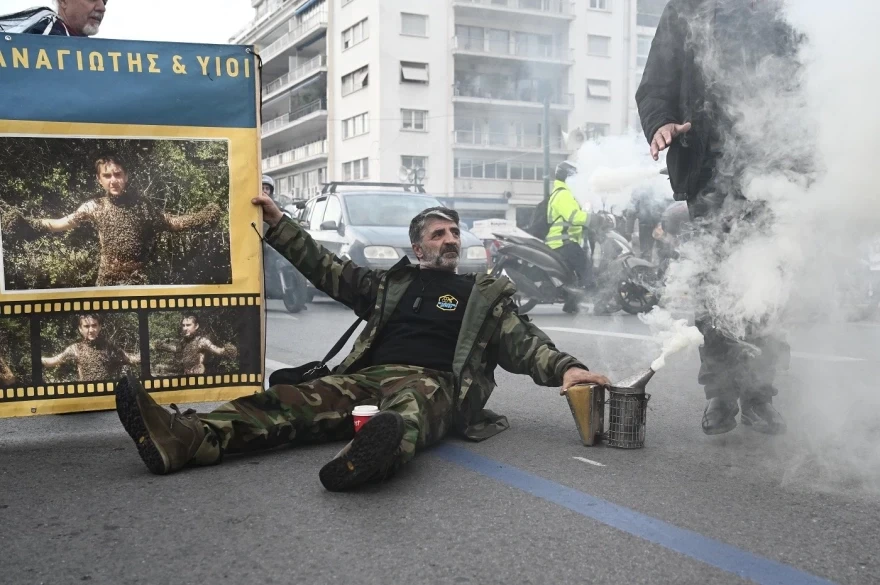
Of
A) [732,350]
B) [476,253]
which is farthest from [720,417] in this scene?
[476,253]

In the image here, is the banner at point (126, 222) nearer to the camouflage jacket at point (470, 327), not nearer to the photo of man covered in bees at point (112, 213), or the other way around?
the photo of man covered in bees at point (112, 213)

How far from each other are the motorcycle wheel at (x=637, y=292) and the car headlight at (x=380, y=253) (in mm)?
2947

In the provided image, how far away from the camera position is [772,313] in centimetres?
375

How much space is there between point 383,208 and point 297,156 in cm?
3897

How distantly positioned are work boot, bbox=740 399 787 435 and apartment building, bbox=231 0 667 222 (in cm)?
1239

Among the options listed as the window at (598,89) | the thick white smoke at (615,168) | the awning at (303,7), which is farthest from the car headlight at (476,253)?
the awning at (303,7)

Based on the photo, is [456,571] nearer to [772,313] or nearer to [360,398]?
[360,398]

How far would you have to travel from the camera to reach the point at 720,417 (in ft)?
12.6

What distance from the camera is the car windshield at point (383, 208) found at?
39.1ft

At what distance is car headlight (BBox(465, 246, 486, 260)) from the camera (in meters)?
11.7

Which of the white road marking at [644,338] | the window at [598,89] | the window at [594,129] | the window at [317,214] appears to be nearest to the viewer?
the white road marking at [644,338]

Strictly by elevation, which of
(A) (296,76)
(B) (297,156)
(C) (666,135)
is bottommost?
(C) (666,135)

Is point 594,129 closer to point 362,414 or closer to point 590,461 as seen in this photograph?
point 590,461

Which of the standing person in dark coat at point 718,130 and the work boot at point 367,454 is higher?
the standing person in dark coat at point 718,130
